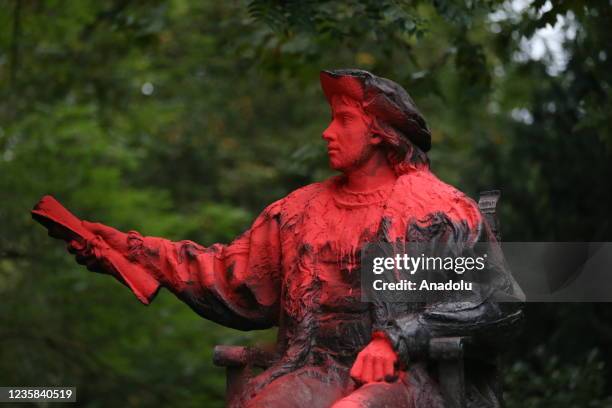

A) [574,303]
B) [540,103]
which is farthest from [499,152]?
[574,303]

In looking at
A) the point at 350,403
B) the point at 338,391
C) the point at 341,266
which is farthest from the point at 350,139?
the point at 350,403

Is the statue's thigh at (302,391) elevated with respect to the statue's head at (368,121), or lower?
lower

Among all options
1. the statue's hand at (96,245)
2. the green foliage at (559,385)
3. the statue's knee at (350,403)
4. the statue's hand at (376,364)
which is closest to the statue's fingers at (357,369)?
the statue's hand at (376,364)

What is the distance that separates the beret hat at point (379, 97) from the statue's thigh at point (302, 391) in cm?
110

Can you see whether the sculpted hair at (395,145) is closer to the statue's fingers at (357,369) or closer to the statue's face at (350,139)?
the statue's face at (350,139)

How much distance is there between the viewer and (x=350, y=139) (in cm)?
694

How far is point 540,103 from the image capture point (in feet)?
42.5

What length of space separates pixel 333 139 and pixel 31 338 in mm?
6057

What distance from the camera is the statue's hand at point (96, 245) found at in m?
7.13

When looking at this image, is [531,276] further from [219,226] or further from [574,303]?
[219,226]

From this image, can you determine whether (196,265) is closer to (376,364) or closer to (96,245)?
(96,245)

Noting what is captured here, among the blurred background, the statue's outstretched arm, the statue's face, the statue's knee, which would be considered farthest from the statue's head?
the blurred background

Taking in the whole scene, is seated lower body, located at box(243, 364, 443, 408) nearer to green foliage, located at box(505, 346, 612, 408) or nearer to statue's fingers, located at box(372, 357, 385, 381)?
statue's fingers, located at box(372, 357, 385, 381)

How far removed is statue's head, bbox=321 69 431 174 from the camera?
6.93 m
